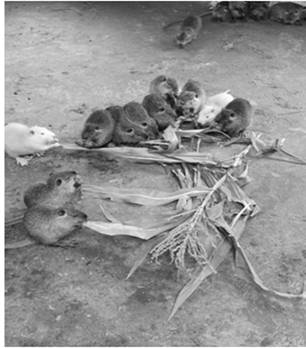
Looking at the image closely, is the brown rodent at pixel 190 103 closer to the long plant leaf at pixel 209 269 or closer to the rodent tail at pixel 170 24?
the long plant leaf at pixel 209 269

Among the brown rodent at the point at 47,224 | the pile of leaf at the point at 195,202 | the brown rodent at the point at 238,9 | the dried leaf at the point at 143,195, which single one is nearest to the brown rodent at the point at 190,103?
the pile of leaf at the point at 195,202

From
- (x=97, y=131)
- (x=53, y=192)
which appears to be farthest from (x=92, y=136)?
(x=53, y=192)

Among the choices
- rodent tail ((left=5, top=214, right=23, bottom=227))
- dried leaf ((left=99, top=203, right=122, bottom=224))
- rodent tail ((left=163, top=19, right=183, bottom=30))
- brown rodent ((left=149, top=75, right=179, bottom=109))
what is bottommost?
rodent tail ((left=5, top=214, right=23, bottom=227))

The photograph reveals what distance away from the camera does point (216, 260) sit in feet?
12.2

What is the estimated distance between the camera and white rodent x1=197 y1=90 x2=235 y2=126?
5398mm

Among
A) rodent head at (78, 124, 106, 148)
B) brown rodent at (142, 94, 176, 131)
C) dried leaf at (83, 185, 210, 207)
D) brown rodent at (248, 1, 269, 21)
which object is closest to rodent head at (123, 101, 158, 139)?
brown rodent at (142, 94, 176, 131)

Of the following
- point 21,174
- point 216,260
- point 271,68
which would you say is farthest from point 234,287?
point 271,68

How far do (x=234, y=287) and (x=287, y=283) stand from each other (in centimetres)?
37

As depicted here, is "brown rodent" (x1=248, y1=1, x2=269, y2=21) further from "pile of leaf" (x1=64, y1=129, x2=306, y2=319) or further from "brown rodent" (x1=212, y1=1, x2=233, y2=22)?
"pile of leaf" (x1=64, y1=129, x2=306, y2=319)

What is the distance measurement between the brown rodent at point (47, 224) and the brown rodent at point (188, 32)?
4366 mm

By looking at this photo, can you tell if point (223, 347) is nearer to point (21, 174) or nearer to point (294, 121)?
point (21, 174)

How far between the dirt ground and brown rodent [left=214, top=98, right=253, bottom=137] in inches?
16.2

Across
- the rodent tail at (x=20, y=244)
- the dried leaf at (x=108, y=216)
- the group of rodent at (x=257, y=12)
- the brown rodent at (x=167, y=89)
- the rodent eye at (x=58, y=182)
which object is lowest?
the rodent tail at (x=20, y=244)

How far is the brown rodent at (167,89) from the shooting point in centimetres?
564
